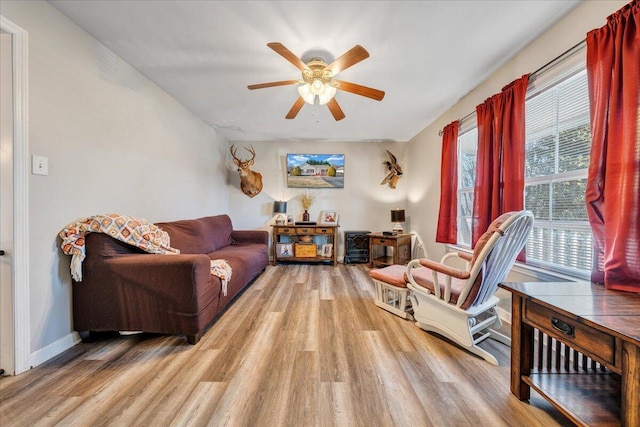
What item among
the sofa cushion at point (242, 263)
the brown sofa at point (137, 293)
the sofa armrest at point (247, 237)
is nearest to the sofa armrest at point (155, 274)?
the brown sofa at point (137, 293)

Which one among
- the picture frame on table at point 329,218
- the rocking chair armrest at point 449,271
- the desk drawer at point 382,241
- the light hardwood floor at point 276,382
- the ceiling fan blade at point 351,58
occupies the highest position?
the ceiling fan blade at point 351,58

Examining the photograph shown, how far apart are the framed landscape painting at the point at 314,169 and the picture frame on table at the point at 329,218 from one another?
1.92 ft

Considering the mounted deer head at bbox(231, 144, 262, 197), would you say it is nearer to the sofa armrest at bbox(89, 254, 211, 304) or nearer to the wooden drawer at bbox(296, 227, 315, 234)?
the wooden drawer at bbox(296, 227, 315, 234)

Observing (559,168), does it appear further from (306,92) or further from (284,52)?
(284,52)

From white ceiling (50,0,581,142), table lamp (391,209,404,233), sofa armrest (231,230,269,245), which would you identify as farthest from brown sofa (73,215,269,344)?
table lamp (391,209,404,233)

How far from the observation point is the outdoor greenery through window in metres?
1.72

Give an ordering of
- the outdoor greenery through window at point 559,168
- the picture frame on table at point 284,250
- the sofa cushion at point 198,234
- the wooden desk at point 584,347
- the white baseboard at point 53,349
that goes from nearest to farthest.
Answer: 1. the wooden desk at point 584,347
2. the white baseboard at point 53,349
3. the outdoor greenery through window at point 559,168
4. the sofa cushion at point 198,234
5. the picture frame on table at point 284,250

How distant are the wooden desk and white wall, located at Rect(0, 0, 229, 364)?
3034 mm

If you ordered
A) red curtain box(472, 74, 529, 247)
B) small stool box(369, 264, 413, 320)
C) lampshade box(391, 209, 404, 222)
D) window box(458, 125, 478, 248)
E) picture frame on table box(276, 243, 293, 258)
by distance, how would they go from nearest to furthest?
1. red curtain box(472, 74, 529, 247)
2. small stool box(369, 264, 413, 320)
3. window box(458, 125, 478, 248)
4. lampshade box(391, 209, 404, 222)
5. picture frame on table box(276, 243, 293, 258)

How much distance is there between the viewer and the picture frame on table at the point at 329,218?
500 centimetres

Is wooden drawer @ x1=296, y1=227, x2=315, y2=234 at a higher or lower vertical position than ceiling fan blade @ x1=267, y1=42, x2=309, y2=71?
lower

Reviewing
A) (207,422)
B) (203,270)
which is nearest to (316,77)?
(203,270)

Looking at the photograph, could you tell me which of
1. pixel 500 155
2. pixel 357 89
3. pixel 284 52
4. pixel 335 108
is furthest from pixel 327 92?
pixel 500 155

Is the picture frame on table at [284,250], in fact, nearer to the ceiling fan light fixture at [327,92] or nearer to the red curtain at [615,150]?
the ceiling fan light fixture at [327,92]
